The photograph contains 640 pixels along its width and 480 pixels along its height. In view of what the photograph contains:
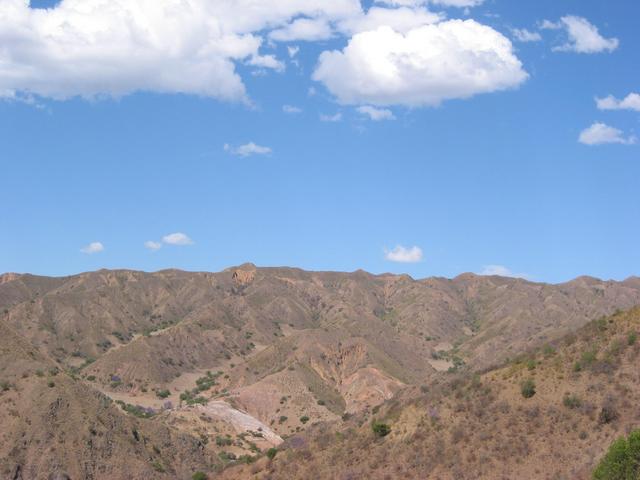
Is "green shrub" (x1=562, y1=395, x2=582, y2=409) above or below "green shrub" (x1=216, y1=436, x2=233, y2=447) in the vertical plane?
above

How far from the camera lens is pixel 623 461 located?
26109 millimetres

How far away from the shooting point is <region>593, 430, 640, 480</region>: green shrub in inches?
1008

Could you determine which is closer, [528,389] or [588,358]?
[528,389]

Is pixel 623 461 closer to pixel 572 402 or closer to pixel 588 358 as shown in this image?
pixel 572 402

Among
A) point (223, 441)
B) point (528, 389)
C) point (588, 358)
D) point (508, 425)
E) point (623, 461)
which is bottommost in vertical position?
point (223, 441)

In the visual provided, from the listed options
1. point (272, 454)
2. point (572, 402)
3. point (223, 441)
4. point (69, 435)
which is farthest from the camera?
point (223, 441)

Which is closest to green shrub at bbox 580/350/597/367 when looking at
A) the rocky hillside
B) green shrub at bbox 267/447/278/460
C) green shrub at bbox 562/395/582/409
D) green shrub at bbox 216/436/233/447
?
green shrub at bbox 562/395/582/409

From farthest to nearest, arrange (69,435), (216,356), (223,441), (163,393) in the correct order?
(216,356), (163,393), (223,441), (69,435)

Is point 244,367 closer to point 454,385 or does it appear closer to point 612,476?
point 454,385

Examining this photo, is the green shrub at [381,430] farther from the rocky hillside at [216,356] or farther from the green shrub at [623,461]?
the green shrub at [623,461]

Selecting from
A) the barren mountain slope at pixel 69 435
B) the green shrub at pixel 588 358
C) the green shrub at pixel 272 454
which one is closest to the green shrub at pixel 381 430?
the green shrub at pixel 272 454

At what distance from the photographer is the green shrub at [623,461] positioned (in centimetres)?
2561

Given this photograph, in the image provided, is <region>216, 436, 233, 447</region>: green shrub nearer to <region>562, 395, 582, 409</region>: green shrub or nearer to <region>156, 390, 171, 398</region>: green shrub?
<region>562, 395, 582, 409</region>: green shrub

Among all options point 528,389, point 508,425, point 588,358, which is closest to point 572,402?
point 528,389
